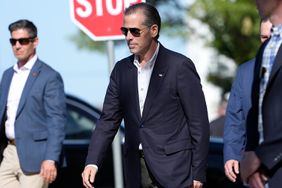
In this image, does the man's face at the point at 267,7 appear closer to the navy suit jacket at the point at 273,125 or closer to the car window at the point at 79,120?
the navy suit jacket at the point at 273,125

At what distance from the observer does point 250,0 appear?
87.0 ft

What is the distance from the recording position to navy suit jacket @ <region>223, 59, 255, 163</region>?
6875 mm

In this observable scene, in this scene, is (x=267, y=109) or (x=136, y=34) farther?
(x=136, y=34)

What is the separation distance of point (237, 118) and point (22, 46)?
6.68 feet

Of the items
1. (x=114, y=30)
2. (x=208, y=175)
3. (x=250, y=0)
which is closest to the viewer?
(x=114, y=30)

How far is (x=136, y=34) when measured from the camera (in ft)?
21.0

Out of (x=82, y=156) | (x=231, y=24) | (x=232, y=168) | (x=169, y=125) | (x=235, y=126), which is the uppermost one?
(x=169, y=125)

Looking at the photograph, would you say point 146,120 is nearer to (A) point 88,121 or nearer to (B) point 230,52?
(A) point 88,121

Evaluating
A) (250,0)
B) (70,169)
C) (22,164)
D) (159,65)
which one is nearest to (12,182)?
(22,164)

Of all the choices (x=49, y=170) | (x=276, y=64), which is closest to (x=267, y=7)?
(x=276, y=64)

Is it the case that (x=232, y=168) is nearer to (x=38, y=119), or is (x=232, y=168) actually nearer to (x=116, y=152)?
(x=116, y=152)

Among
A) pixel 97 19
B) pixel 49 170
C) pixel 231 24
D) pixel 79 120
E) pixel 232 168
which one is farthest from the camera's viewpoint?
pixel 231 24

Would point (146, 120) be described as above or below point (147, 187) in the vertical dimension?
above

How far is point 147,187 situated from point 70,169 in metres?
2.80
